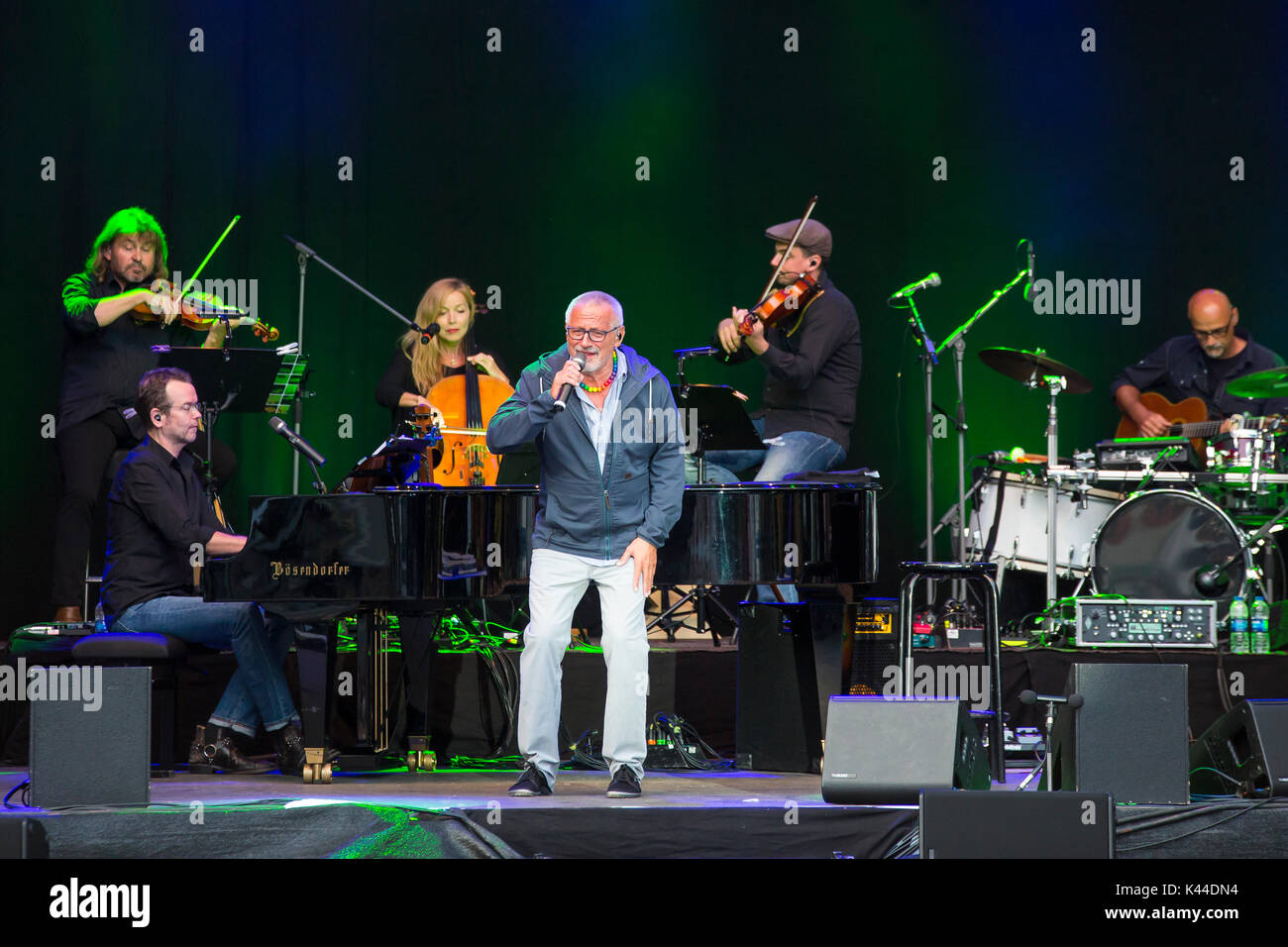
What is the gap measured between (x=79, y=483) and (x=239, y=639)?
2.05m

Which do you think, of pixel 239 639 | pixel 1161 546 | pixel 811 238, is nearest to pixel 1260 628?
pixel 1161 546

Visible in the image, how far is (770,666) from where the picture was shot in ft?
21.1

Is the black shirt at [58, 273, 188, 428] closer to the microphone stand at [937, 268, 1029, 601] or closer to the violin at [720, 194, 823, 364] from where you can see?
the violin at [720, 194, 823, 364]

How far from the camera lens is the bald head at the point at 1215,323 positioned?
8594 millimetres

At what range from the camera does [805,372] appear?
754 centimetres

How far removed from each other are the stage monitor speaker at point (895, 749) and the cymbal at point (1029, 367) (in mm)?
3508

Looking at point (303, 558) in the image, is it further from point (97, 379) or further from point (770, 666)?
point (97, 379)

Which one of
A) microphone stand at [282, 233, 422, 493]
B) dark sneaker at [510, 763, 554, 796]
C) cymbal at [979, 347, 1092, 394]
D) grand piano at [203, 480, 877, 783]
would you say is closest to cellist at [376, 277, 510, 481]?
microphone stand at [282, 233, 422, 493]

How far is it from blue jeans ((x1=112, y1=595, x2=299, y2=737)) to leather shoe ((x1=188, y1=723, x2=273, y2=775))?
5cm

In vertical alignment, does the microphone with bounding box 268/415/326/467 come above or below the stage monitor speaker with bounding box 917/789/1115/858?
above

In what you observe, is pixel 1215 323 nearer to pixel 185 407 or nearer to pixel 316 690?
pixel 316 690

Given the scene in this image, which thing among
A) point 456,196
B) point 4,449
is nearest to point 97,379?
point 4,449

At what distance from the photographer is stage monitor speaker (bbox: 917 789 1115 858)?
4047 millimetres
